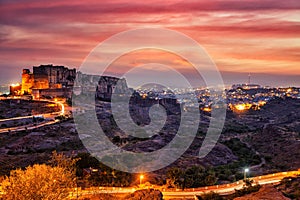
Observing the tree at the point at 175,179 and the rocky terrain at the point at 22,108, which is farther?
the rocky terrain at the point at 22,108

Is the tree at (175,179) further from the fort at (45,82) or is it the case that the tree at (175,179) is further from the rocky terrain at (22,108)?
the fort at (45,82)

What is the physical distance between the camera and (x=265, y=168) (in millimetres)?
41156

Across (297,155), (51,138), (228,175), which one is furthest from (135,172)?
(297,155)

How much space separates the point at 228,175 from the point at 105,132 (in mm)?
22600

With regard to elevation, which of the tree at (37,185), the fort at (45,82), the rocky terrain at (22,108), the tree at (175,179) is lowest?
the tree at (175,179)

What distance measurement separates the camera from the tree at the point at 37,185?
16.3m

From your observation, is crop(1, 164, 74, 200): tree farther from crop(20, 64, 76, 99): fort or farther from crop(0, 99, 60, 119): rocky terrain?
crop(20, 64, 76, 99): fort

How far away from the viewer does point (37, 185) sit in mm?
16812

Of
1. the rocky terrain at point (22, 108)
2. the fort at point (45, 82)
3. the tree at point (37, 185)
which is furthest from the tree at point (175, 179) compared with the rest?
the fort at point (45, 82)

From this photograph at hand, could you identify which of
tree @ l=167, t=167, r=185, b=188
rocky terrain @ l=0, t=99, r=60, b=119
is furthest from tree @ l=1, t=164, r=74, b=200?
rocky terrain @ l=0, t=99, r=60, b=119

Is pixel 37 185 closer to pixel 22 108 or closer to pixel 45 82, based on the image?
pixel 22 108

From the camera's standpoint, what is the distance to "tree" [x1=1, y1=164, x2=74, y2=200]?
16.3 metres

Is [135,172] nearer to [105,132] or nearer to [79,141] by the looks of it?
[79,141]

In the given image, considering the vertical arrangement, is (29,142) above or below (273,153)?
above
